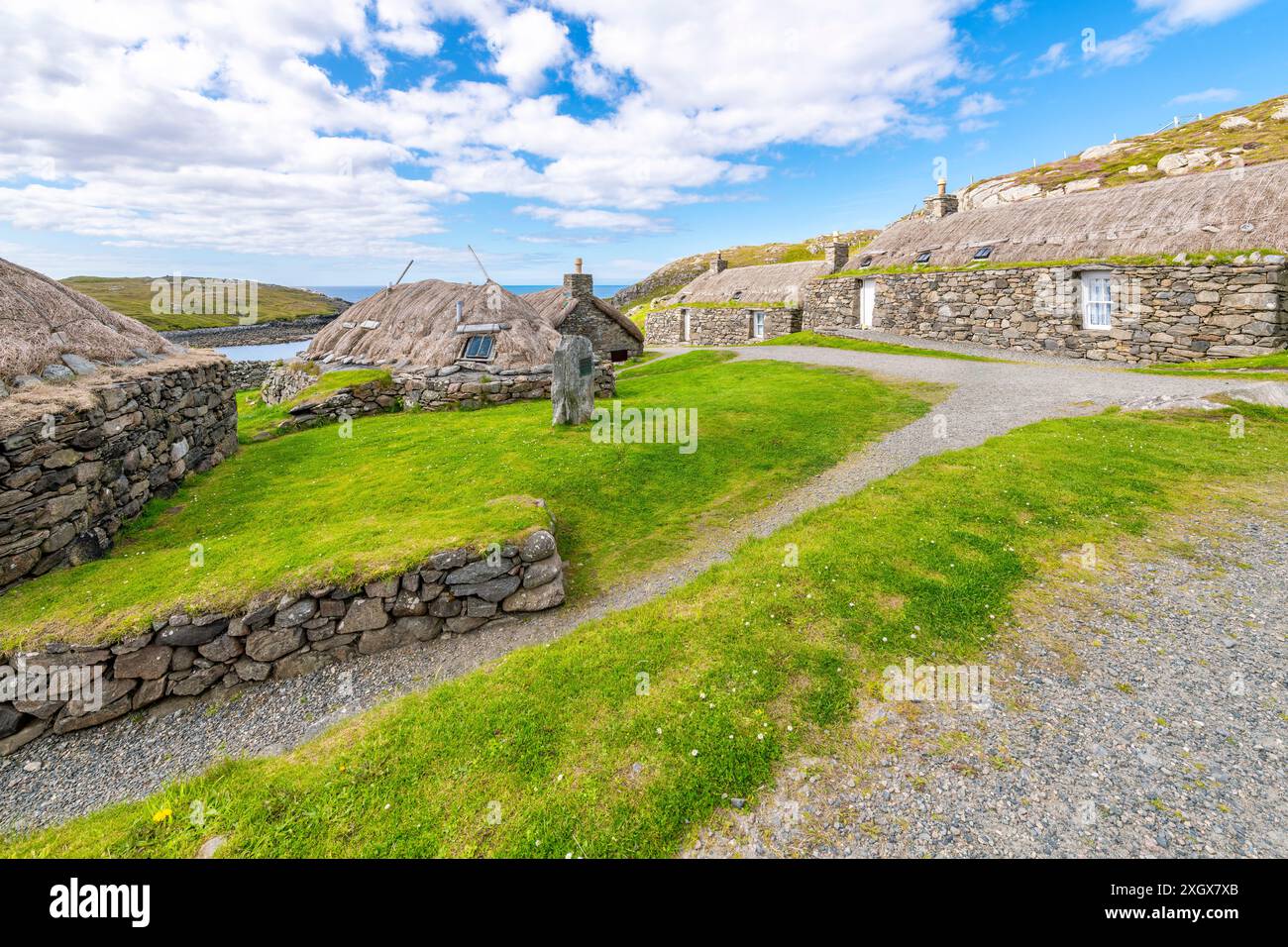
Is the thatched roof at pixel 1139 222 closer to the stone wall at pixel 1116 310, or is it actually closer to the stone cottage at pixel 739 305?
the stone wall at pixel 1116 310

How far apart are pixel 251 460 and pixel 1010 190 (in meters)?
77.5

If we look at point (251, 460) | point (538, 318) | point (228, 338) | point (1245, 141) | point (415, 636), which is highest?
point (1245, 141)

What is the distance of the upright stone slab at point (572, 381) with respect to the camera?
15.5m

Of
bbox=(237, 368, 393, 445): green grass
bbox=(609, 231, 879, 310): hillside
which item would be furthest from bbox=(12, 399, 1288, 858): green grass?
bbox=(609, 231, 879, 310): hillside

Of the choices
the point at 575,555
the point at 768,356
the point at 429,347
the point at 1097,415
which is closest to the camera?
the point at 575,555

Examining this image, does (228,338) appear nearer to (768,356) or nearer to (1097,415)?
(768,356)

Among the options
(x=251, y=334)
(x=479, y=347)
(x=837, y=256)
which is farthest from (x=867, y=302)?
(x=251, y=334)

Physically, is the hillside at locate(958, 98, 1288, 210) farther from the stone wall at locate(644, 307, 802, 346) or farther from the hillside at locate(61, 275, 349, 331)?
the hillside at locate(61, 275, 349, 331)

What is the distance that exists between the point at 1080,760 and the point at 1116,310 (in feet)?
90.6

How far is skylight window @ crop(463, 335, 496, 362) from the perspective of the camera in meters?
21.7

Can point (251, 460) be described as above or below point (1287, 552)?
above

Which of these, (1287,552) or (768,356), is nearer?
(1287,552)

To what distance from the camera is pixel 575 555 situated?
10.1m
